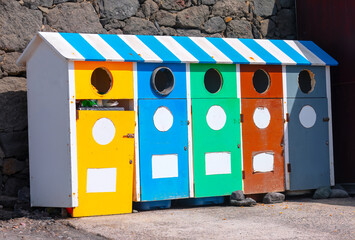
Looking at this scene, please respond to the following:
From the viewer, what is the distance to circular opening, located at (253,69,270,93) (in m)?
8.12

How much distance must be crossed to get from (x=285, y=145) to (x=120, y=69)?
2.29 meters

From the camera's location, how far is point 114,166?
703 cm

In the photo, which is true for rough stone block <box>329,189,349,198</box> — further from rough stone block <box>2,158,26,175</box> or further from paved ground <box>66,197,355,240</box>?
rough stone block <box>2,158,26,175</box>

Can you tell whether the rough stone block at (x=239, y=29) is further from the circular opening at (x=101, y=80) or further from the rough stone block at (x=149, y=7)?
the circular opening at (x=101, y=80)

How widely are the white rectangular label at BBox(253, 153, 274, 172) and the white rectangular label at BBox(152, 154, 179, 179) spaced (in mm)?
1040

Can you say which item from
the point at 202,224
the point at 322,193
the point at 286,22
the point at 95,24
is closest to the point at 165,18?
the point at 95,24

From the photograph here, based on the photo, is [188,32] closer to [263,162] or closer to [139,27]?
[139,27]

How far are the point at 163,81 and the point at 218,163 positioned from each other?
116 cm

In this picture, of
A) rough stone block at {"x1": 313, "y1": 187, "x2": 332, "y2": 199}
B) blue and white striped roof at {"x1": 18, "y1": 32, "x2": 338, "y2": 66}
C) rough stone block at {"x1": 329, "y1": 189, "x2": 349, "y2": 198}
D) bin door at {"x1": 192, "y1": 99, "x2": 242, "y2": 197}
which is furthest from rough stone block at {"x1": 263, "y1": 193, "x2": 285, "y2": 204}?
blue and white striped roof at {"x1": 18, "y1": 32, "x2": 338, "y2": 66}

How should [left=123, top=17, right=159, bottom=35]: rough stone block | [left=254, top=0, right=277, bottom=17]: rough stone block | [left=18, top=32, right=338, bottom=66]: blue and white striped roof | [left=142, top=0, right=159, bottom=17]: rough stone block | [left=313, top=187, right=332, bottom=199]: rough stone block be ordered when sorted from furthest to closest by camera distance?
[left=254, top=0, right=277, bottom=17]: rough stone block, [left=142, top=0, right=159, bottom=17]: rough stone block, [left=123, top=17, right=159, bottom=35]: rough stone block, [left=313, top=187, right=332, bottom=199]: rough stone block, [left=18, top=32, right=338, bottom=66]: blue and white striped roof

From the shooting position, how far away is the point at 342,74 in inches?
343

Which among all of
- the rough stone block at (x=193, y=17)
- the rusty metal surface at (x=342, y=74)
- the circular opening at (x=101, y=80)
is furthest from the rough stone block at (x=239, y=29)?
the circular opening at (x=101, y=80)

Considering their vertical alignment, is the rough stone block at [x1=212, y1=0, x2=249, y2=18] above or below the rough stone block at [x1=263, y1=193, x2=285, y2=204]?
above

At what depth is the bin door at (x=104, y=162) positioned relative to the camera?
6832 millimetres
